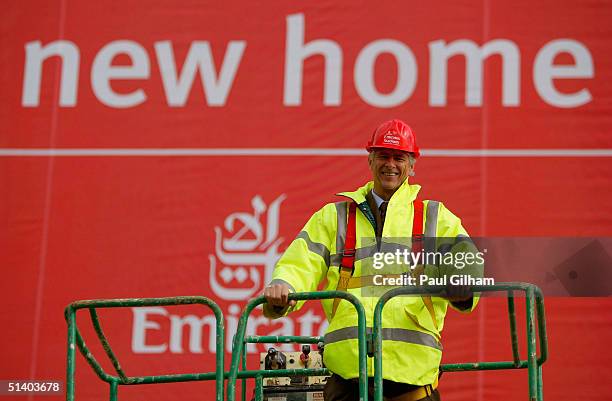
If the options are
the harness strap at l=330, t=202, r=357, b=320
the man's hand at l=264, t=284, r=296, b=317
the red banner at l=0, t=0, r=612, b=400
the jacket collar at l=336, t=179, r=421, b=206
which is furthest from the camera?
the red banner at l=0, t=0, r=612, b=400

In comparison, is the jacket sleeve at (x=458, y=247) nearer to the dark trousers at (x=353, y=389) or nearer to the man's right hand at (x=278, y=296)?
the dark trousers at (x=353, y=389)

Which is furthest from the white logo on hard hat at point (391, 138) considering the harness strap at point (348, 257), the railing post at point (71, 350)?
the railing post at point (71, 350)

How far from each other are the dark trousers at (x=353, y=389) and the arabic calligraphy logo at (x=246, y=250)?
2.45 meters

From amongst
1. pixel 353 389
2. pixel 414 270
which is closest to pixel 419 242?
pixel 414 270

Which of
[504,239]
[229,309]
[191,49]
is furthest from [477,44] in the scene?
[229,309]

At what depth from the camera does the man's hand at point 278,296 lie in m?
3.90

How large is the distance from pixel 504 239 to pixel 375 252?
2.40 meters

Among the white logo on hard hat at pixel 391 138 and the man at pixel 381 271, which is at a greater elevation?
the white logo on hard hat at pixel 391 138

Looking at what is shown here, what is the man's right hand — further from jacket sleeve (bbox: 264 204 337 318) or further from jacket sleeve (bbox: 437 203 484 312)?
jacket sleeve (bbox: 437 203 484 312)

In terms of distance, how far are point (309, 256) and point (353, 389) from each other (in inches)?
21.2

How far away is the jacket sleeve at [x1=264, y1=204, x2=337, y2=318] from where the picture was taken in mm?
4125

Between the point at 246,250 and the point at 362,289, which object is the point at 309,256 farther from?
the point at 246,250

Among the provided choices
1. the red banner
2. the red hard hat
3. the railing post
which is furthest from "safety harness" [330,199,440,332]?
the red banner

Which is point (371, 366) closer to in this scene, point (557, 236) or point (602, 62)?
point (557, 236)
